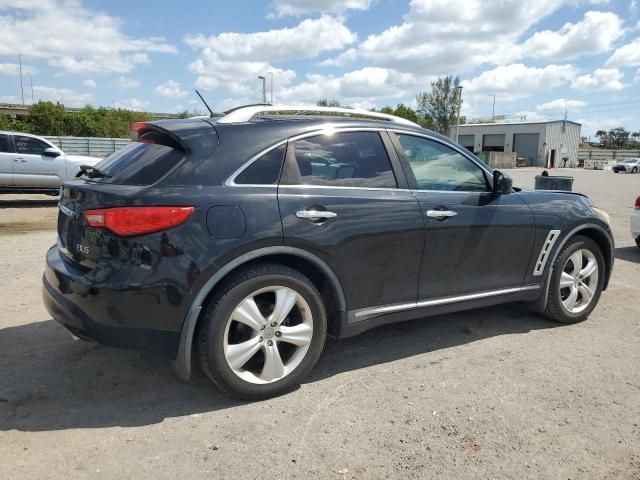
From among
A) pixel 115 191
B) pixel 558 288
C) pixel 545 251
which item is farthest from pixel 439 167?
pixel 115 191

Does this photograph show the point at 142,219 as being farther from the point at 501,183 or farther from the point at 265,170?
the point at 501,183

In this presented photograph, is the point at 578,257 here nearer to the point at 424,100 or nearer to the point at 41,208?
the point at 41,208

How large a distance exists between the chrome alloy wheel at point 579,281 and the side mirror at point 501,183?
3.33ft

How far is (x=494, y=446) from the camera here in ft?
8.93

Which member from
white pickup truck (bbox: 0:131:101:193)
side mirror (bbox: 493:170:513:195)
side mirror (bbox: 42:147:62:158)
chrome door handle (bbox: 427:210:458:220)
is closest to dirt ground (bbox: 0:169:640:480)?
chrome door handle (bbox: 427:210:458:220)

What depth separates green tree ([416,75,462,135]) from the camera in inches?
2859

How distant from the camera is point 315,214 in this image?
10.5ft

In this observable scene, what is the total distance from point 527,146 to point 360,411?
7405cm

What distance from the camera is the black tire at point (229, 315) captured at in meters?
2.95

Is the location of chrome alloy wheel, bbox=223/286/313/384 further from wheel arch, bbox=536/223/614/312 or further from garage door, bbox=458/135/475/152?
garage door, bbox=458/135/475/152

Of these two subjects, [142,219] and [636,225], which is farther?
[636,225]

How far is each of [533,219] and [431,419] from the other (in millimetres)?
2035

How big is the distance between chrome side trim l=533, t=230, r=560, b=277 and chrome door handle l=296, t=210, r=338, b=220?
2.03 m

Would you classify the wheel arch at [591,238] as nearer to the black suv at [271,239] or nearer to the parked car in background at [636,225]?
the black suv at [271,239]
